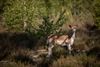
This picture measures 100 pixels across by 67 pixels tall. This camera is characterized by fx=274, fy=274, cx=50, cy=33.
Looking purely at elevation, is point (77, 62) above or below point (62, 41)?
below

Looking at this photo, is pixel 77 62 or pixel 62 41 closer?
pixel 77 62

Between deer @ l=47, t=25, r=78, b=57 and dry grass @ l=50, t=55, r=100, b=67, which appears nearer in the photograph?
dry grass @ l=50, t=55, r=100, b=67

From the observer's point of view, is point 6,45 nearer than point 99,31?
Yes

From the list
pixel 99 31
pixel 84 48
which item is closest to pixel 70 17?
pixel 99 31

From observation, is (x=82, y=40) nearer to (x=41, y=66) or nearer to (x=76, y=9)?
(x=41, y=66)

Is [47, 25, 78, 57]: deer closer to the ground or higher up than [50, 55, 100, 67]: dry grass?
higher up

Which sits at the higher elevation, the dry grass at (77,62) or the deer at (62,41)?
the deer at (62,41)

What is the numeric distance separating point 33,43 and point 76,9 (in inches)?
649

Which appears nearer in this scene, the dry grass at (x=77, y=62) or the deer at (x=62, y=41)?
the dry grass at (x=77, y=62)

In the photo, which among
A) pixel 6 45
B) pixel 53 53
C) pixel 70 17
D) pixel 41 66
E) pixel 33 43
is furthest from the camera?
pixel 70 17

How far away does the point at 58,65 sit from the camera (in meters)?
13.2

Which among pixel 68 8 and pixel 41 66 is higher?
pixel 68 8

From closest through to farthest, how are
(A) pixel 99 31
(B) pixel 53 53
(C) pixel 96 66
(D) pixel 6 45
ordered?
(C) pixel 96 66 → (B) pixel 53 53 → (D) pixel 6 45 → (A) pixel 99 31

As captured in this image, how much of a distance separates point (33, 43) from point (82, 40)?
164 inches
